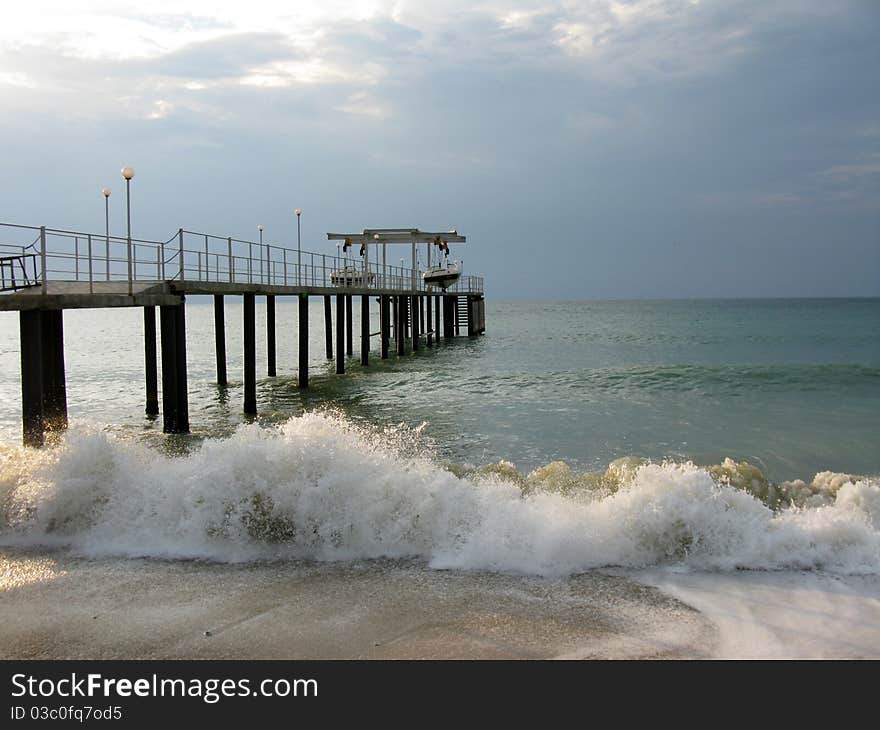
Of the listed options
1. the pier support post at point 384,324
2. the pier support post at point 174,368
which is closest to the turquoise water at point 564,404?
the pier support post at point 174,368

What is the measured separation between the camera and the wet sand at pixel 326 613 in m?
4.86

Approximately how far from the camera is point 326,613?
5445 millimetres

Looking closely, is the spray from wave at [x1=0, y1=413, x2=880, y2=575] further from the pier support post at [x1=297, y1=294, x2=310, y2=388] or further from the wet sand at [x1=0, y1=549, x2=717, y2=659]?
the pier support post at [x1=297, y1=294, x2=310, y2=388]

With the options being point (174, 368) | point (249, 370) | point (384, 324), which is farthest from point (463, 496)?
point (384, 324)

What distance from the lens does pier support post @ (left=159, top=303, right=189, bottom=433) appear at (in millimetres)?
13789

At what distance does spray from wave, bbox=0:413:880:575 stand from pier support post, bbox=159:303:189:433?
5.28 meters

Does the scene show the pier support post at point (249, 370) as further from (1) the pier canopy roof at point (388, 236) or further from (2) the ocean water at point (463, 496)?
(1) the pier canopy roof at point (388, 236)

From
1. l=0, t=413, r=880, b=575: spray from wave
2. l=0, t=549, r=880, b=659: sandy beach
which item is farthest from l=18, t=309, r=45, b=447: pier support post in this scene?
l=0, t=549, r=880, b=659: sandy beach

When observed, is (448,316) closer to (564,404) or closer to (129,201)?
(564,404)

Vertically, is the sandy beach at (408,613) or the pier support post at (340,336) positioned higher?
the pier support post at (340,336)

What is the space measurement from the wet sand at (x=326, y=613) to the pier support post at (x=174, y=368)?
24.6 ft

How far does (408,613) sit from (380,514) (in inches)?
76.8
